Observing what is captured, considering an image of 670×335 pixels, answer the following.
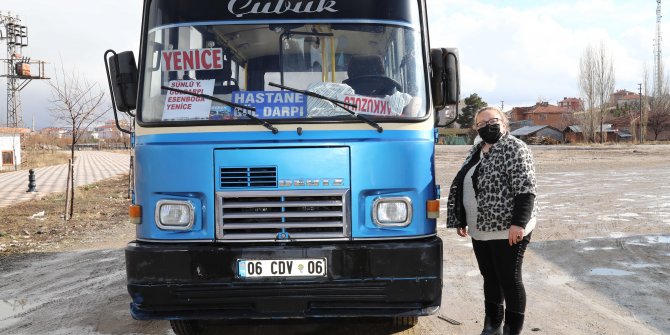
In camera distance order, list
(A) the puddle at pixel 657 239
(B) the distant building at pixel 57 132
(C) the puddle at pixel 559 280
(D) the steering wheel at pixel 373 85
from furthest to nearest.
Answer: (B) the distant building at pixel 57 132 < (A) the puddle at pixel 657 239 < (C) the puddle at pixel 559 280 < (D) the steering wheel at pixel 373 85

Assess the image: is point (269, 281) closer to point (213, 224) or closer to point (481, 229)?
point (213, 224)

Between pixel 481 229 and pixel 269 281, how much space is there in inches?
63.1

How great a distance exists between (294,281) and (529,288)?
3.38 meters

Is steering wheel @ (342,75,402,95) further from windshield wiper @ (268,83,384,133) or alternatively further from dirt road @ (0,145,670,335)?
dirt road @ (0,145,670,335)

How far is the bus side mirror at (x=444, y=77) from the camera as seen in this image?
470 cm

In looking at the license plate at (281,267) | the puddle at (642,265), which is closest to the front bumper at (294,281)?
the license plate at (281,267)

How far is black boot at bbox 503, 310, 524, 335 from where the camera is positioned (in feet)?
14.7

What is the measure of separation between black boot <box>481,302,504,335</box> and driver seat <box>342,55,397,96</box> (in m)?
1.86

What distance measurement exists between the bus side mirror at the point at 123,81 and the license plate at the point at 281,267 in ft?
5.31

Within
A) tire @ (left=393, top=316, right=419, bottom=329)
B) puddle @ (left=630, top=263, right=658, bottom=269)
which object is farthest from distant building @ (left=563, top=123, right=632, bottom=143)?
A: tire @ (left=393, top=316, right=419, bottom=329)

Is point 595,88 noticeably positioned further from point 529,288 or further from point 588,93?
point 529,288

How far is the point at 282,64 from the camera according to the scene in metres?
4.50

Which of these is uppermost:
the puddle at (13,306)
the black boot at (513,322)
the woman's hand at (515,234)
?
the woman's hand at (515,234)

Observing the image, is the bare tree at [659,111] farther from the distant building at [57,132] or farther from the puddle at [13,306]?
the puddle at [13,306]
